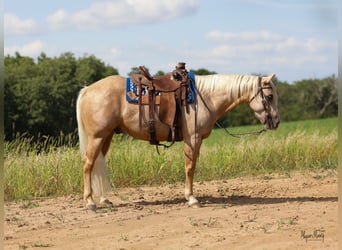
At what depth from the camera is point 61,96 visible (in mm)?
44062

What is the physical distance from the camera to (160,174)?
35.0ft

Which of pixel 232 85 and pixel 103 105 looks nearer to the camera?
pixel 103 105

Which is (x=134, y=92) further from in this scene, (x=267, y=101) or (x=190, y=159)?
(x=267, y=101)

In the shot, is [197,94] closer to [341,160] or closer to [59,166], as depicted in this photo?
[59,166]

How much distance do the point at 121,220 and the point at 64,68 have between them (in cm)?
4554

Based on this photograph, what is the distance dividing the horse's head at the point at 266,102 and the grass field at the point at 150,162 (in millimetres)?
2844

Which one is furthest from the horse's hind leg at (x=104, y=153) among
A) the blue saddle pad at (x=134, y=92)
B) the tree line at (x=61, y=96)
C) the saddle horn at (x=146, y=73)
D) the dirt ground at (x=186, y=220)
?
the tree line at (x=61, y=96)

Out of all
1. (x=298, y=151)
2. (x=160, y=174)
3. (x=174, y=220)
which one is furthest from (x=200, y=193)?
(x=298, y=151)

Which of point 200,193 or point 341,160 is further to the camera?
point 200,193

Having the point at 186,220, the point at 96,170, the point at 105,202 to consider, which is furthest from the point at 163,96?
the point at 186,220

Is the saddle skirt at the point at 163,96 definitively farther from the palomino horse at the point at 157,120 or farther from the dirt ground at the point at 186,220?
the dirt ground at the point at 186,220

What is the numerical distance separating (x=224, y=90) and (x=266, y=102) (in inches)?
24.0

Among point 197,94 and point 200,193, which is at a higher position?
point 197,94

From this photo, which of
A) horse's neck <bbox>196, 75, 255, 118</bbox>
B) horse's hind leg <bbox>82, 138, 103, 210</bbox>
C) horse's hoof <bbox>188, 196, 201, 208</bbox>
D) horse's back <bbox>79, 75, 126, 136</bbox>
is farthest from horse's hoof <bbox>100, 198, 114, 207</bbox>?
horse's neck <bbox>196, 75, 255, 118</bbox>
